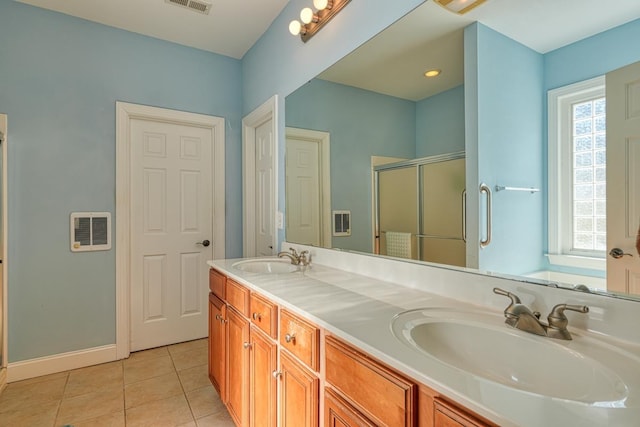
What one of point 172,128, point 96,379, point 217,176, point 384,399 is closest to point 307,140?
point 217,176

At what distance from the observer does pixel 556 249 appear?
94cm

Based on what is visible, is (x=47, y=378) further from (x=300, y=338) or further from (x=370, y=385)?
(x=370, y=385)

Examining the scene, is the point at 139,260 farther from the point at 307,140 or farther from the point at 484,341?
the point at 484,341

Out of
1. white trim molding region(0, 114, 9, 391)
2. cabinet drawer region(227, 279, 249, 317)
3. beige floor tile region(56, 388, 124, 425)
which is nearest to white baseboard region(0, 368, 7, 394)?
white trim molding region(0, 114, 9, 391)

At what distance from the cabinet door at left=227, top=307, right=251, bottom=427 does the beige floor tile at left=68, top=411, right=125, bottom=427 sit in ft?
2.12

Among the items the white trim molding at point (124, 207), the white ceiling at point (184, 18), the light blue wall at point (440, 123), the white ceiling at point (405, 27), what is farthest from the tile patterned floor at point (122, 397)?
the white ceiling at point (184, 18)

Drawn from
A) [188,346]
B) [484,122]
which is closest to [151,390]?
[188,346]

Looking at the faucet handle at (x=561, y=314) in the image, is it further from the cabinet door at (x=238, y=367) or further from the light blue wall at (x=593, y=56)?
the cabinet door at (x=238, y=367)

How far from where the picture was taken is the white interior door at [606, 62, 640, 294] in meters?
0.79

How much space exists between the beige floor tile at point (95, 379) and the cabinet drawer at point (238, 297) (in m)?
1.21

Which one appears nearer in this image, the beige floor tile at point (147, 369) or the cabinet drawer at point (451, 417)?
the cabinet drawer at point (451, 417)

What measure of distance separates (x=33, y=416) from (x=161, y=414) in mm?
731

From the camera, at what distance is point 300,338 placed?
1089 mm

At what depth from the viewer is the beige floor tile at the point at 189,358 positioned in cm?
248
